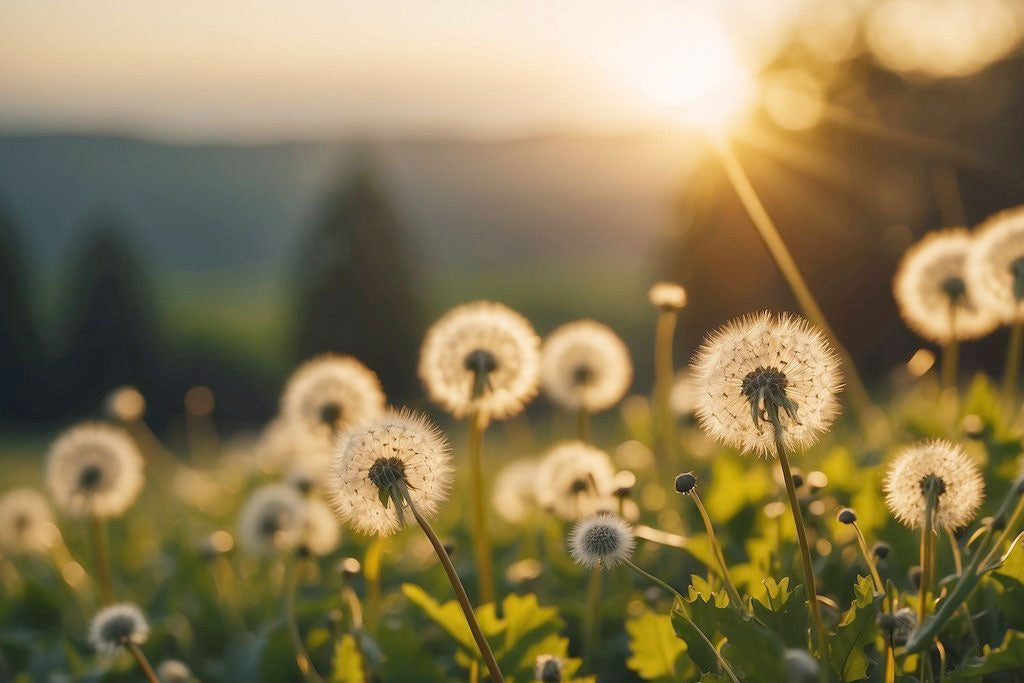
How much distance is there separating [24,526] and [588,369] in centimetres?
279

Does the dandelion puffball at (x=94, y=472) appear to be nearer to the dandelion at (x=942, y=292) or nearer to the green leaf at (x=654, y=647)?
the green leaf at (x=654, y=647)

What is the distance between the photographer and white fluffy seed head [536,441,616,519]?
306cm

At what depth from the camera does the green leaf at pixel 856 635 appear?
1.82 metres

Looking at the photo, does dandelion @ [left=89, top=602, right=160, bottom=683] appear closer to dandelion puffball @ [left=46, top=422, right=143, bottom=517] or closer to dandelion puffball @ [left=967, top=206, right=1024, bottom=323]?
A: dandelion puffball @ [left=46, top=422, right=143, bottom=517]

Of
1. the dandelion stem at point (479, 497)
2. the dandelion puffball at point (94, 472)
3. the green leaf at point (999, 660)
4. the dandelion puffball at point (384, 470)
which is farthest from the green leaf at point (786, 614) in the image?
the dandelion puffball at point (94, 472)

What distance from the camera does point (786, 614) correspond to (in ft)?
6.26

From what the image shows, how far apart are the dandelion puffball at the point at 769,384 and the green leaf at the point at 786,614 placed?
287 millimetres

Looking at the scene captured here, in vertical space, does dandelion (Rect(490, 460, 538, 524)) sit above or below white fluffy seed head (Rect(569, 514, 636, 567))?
above

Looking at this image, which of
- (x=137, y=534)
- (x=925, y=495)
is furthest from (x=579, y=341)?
(x=137, y=534)

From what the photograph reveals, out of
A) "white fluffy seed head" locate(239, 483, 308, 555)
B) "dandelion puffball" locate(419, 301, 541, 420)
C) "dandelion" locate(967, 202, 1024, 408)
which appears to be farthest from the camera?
"white fluffy seed head" locate(239, 483, 308, 555)

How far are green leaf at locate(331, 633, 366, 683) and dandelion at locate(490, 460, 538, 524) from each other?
1.85m

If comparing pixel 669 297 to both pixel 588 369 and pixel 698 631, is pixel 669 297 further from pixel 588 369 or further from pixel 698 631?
pixel 698 631

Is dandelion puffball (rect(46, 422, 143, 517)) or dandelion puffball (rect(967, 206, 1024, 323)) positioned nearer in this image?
dandelion puffball (rect(967, 206, 1024, 323))

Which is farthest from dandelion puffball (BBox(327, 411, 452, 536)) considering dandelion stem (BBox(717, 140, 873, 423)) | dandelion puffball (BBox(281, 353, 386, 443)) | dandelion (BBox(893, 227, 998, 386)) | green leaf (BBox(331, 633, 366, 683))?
dandelion (BBox(893, 227, 998, 386))
